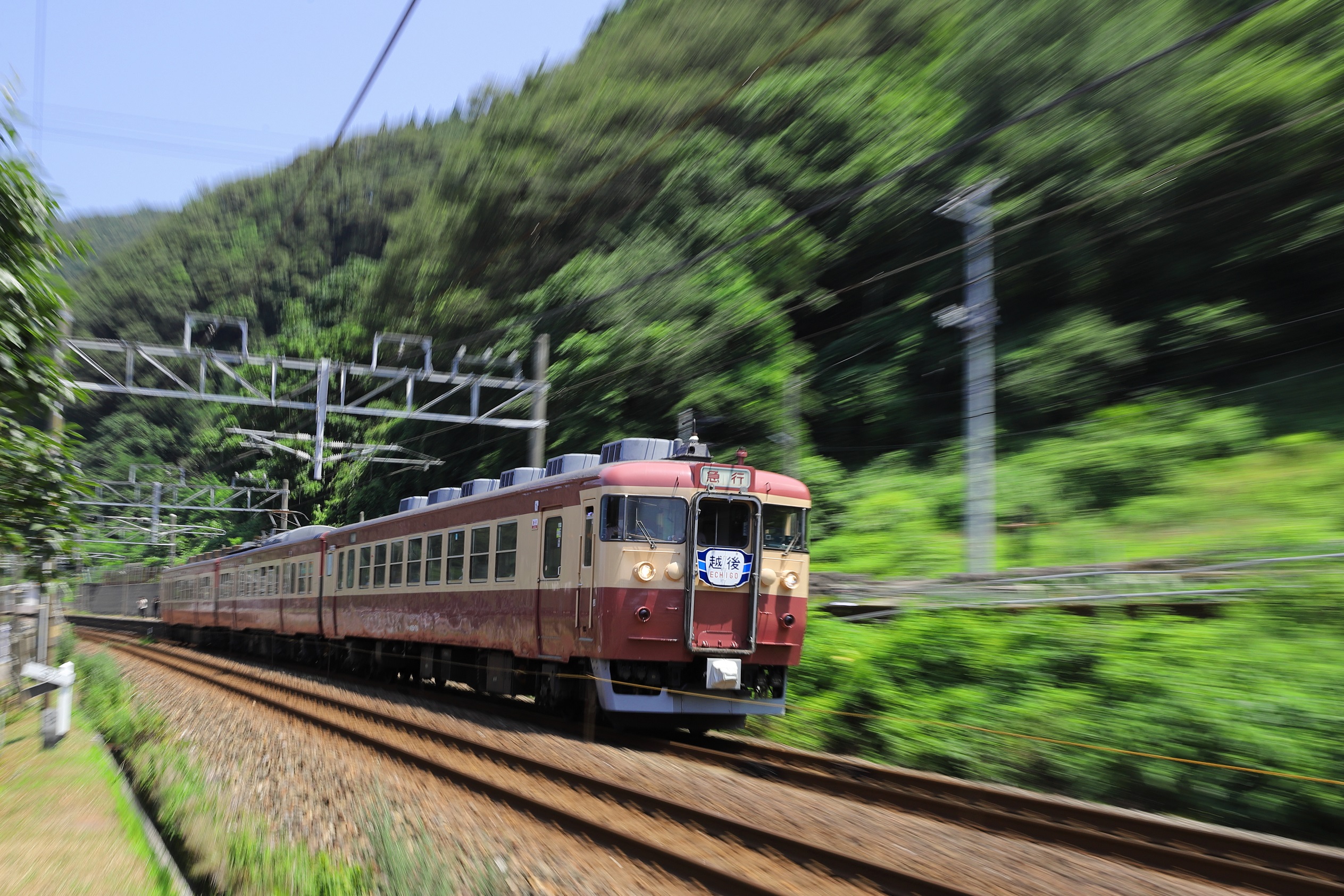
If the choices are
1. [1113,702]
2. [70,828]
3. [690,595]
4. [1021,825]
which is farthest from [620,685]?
[70,828]

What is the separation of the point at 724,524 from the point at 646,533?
0.90 meters

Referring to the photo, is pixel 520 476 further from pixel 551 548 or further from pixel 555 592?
pixel 555 592

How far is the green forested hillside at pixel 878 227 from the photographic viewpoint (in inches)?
874

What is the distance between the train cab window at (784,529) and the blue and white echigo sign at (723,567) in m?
0.40

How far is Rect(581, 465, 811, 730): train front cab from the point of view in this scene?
1148cm

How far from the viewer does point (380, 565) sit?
19.2 m

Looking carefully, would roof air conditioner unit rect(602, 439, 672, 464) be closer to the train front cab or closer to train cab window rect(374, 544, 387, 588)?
the train front cab

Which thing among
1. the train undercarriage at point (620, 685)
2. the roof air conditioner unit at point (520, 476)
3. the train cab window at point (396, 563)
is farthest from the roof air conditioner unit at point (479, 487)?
the train undercarriage at point (620, 685)

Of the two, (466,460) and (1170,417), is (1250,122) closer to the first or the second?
(1170,417)

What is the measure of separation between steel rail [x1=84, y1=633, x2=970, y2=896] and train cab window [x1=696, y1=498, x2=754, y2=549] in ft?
9.62

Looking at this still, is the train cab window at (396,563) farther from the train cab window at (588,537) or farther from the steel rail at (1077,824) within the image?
the steel rail at (1077,824)

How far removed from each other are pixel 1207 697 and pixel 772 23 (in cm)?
3177

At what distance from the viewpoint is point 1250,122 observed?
21703mm

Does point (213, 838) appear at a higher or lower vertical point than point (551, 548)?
lower
